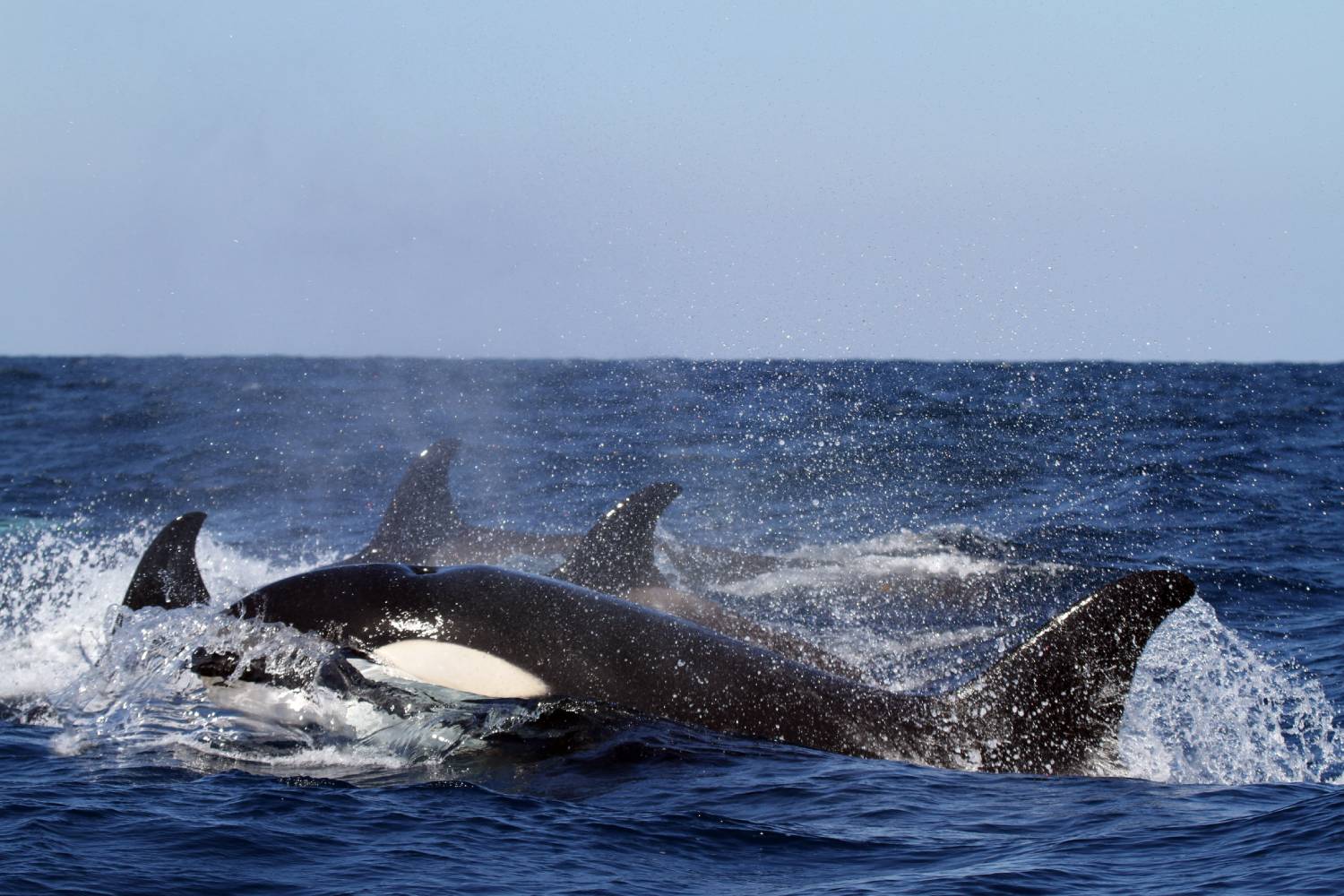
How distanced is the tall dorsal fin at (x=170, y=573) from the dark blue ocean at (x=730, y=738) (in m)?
0.70

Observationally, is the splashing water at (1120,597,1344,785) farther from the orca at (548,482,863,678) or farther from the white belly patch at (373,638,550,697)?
the white belly patch at (373,638,550,697)

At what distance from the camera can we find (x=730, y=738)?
6535mm

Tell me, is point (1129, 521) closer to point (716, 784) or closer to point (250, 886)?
point (716, 784)

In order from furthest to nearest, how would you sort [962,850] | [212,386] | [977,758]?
[212,386], [977,758], [962,850]

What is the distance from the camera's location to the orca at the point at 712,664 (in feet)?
20.1

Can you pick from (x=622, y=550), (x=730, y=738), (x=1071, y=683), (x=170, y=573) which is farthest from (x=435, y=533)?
(x=1071, y=683)

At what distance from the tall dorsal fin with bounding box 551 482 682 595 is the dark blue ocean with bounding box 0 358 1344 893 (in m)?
1.69

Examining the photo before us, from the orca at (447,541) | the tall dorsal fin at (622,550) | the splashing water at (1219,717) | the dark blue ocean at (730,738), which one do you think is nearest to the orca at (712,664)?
the dark blue ocean at (730,738)

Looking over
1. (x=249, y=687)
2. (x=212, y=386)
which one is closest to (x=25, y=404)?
(x=212, y=386)

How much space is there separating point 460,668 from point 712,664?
1248mm

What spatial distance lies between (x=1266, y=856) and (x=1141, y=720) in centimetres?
267

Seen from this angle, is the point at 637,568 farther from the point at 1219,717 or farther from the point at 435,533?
the point at 1219,717

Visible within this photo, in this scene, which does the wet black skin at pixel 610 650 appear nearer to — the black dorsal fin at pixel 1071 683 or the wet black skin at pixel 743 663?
the wet black skin at pixel 743 663

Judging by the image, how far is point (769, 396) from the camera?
3534cm
